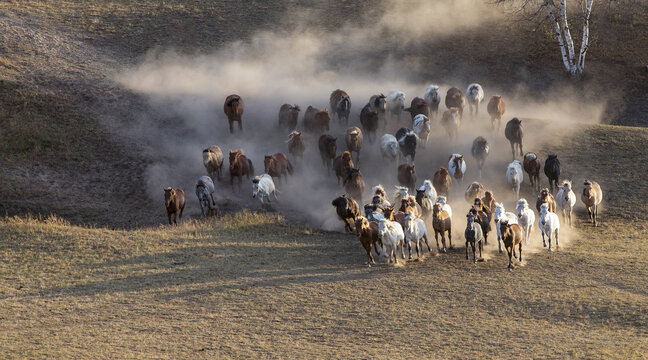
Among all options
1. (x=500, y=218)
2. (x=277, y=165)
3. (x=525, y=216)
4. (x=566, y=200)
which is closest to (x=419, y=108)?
(x=277, y=165)

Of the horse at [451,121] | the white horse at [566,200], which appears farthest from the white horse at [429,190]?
the horse at [451,121]

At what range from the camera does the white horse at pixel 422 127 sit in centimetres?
2906

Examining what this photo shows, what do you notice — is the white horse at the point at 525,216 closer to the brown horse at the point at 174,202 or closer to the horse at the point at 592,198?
the horse at the point at 592,198

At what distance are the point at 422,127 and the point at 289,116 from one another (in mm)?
5909

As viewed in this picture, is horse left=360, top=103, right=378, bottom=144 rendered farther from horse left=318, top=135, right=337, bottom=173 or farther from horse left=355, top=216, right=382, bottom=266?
horse left=355, top=216, right=382, bottom=266

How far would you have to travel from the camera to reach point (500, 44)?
42625 mm

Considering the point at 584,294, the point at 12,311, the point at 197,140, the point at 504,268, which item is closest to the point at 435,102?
the point at 197,140

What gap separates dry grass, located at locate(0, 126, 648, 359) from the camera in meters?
14.2

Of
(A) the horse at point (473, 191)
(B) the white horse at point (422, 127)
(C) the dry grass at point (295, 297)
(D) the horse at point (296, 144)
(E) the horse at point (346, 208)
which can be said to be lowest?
(C) the dry grass at point (295, 297)

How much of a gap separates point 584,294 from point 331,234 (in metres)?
8.64

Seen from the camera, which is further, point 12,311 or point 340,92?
point 340,92

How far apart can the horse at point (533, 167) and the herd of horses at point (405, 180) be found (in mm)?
37

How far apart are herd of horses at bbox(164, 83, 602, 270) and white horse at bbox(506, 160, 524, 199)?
4cm

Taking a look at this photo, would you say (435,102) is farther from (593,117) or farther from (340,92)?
→ (593,117)
